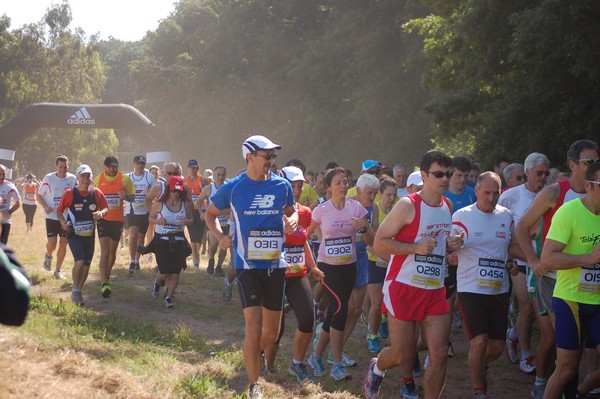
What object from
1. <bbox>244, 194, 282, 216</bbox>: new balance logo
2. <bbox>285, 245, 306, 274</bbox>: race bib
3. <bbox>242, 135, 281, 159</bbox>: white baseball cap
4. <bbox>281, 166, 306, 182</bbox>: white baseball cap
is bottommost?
<bbox>285, 245, 306, 274</bbox>: race bib

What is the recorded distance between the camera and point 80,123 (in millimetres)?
34938

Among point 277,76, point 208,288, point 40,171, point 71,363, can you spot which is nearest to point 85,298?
point 208,288

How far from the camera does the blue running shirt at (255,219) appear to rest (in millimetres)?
7105

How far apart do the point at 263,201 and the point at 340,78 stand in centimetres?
3769

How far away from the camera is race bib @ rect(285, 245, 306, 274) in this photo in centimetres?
809

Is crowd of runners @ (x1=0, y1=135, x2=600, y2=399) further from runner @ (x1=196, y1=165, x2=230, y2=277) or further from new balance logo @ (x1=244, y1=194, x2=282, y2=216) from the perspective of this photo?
runner @ (x1=196, y1=165, x2=230, y2=277)

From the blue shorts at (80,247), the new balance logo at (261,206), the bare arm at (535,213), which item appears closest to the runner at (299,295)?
the new balance logo at (261,206)

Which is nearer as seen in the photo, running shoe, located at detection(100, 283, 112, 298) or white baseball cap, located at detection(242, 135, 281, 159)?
white baseball cap, located at detection(242, 135, 281, 159)

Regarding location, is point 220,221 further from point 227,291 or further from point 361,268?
point 361,268

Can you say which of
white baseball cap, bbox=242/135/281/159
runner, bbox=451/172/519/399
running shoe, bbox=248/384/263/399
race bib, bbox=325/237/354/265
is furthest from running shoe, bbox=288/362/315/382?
white baseball cap, bbox=242/135/281/159

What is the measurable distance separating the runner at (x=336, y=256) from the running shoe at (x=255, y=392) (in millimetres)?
1890

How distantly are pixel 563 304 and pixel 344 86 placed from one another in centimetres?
3769

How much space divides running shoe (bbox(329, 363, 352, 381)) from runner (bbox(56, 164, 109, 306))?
5143 mm

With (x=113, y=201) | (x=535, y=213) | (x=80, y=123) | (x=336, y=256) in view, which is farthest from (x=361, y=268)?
(x=80, y=123)
